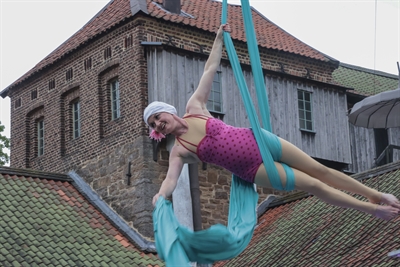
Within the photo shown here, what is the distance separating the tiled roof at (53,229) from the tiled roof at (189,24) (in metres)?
3.32

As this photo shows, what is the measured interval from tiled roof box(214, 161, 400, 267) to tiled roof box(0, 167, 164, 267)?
208cm

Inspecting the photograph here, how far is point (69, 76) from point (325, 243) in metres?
8.03

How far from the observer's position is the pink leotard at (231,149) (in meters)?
7.82

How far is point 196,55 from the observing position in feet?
68.5

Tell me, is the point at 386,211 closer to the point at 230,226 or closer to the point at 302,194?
the point at 230,226

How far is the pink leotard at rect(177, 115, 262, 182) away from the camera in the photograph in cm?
782

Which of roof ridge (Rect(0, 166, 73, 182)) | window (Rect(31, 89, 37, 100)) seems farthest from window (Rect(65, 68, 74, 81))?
roof ridge (Rect(0, 166, 73, 182))

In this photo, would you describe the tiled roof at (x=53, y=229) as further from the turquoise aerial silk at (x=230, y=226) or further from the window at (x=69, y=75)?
the turquoise aerial silk at (x=230, y=226)

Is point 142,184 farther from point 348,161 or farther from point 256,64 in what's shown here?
point 256,64

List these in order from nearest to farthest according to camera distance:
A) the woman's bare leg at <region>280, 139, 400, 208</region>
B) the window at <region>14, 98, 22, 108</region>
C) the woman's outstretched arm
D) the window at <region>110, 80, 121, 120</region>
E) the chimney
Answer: the woman's bare leg at <region>280, 139, 400, 208</region>, the woman's outstretched arm, the window at <region>110, 80, 121, 120</region>, the chimney, the window at <region>14, 98, 22, 108</region>

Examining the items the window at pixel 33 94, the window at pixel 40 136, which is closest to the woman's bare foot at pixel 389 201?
the window at pixel 40 136

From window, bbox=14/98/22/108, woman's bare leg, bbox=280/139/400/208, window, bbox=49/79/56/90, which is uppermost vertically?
window, bbox=49/79/56/90

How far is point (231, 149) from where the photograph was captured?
25.7 feet

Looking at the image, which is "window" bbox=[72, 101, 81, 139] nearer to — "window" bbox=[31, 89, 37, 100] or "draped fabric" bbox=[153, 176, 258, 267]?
"window" bbox=[31, 89, 37, 100]
